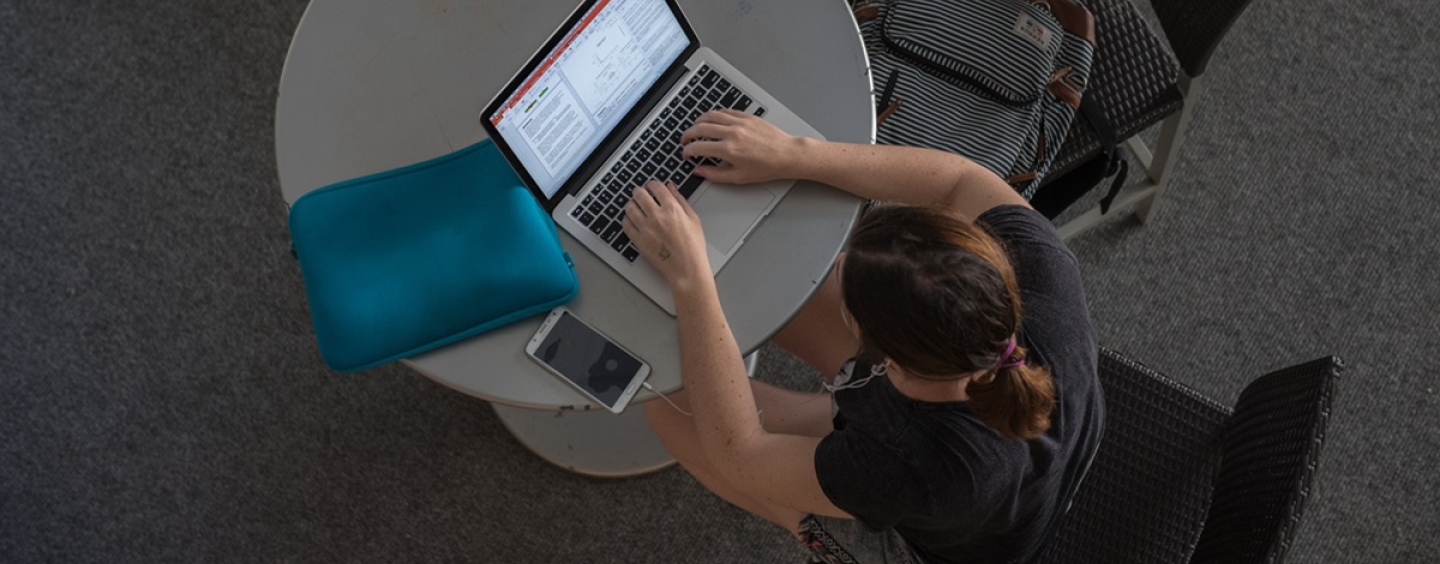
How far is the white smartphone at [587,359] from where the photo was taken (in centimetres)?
127

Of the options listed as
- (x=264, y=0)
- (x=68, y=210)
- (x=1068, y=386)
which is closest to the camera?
(x=1068, y=386)

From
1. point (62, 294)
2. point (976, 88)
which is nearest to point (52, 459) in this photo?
point (62, 294)

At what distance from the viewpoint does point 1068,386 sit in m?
1.12

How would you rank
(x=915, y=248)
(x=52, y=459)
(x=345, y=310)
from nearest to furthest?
(x=915, y=248)
(x=345, y=310)
(x=52, y=459)

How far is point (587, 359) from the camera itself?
1.28 metres

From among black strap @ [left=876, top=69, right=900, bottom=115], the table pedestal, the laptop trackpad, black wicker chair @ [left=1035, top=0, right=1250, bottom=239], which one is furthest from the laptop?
the table pedestal

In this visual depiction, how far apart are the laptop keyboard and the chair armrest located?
25.7 inches

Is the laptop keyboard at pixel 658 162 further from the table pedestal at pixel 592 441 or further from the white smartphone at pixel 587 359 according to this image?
the table pedestal at pixel 592 441

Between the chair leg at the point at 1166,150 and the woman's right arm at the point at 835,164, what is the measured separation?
53 cm

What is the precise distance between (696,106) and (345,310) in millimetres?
469

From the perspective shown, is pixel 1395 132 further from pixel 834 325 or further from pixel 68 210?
pixel 68 210

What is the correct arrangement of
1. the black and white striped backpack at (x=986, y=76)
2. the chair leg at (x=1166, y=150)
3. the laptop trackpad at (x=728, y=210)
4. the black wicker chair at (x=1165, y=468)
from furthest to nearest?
the chair leg at (x=1166, y=150)
the black and white striped backpack at (x=986, y=76)
the laptop trackpad at (x=728, y=210)
the black wicker chair at (x=1165, y=468)

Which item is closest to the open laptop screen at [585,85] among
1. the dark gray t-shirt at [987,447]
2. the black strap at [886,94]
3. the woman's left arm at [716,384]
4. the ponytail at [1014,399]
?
the woman's left arm at [716,384]

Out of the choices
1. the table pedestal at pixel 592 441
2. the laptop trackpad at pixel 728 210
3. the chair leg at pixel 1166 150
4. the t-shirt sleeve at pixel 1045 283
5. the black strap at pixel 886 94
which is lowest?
the table pedestal at pixel 592 441
